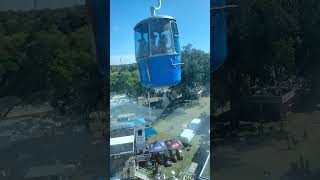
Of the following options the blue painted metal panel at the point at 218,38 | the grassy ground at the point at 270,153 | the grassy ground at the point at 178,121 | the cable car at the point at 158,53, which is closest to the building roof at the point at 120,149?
the grassy ground at the point at 178,121

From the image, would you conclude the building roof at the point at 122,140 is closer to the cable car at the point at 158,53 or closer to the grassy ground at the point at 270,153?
the cable car at the point at 158,53

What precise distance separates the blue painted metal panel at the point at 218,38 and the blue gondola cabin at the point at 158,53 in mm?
206

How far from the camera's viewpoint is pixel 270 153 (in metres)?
3.04

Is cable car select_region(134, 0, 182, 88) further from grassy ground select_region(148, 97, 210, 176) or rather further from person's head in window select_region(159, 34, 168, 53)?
grassy ground select_region(148, 97, 210, 176)

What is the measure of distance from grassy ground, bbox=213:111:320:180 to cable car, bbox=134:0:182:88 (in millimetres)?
558

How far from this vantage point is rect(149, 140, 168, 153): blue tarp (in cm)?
294

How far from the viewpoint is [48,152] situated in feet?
9.58

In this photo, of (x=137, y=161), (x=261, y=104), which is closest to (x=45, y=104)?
(x=137, y=161)

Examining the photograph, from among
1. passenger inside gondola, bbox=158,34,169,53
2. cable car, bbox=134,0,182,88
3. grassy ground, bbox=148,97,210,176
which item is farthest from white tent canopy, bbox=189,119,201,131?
passenger inside gondola, bbox=158,34,169,53

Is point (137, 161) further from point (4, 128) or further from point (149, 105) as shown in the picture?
point (4, 128)

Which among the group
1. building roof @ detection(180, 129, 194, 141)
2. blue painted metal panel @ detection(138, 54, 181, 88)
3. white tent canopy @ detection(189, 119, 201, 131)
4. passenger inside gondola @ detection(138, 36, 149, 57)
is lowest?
building roof @ detection(180, 129, 194, 141)

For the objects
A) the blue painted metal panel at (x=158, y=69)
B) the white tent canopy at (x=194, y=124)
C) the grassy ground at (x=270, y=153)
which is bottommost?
the grassy ground at (x=270, y=153)

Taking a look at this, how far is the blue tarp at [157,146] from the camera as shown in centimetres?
294

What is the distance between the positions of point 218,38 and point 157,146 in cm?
71
